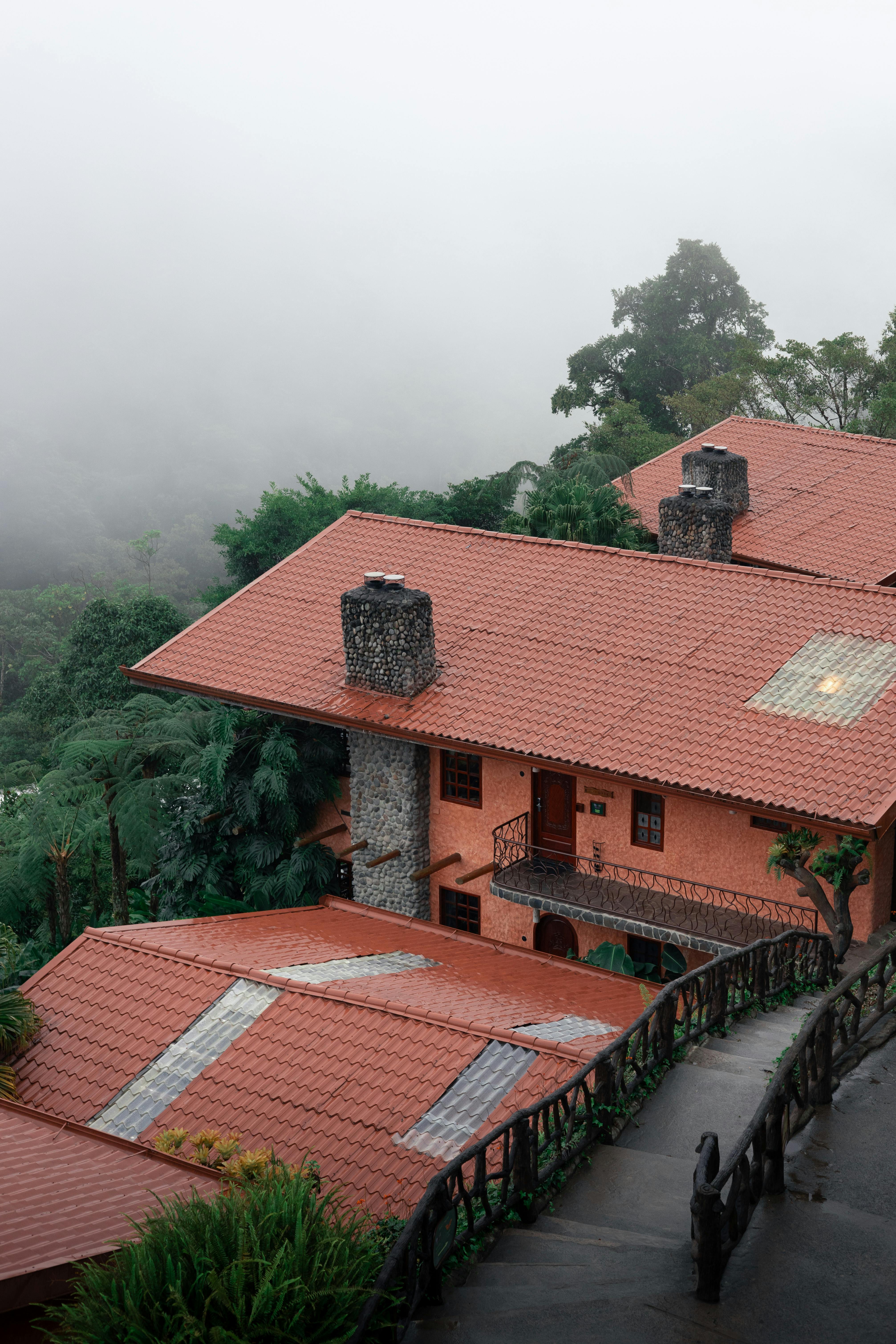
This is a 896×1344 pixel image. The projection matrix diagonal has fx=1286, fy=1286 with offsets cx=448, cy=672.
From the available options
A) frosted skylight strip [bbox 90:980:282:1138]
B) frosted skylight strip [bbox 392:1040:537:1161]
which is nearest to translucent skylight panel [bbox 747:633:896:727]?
frosted skylight strip [bbox 392:1040:537:1161]

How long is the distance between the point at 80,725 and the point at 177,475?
16683cm

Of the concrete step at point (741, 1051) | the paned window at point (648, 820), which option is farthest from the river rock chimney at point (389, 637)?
the concrete step at point (741, 1051)

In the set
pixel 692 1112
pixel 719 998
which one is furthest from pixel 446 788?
pixel 692 1112

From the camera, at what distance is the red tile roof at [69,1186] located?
9344 millimetres

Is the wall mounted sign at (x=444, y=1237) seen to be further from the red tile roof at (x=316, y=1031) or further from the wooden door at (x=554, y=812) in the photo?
the wooden door at (x=554, y=812)

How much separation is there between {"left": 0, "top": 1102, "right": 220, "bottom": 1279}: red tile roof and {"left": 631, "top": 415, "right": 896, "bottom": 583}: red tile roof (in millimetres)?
21771

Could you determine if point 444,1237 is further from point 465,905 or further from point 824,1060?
point 465,905

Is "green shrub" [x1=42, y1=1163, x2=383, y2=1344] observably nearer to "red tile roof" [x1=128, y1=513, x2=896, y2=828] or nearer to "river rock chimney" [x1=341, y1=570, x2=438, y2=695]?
"red tile roof" [x1=128, y1=513, x2=896, y2=828]

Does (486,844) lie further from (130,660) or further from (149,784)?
(130,660)

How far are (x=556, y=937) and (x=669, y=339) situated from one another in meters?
57.5

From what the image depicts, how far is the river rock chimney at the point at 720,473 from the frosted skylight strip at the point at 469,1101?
2097 centimetres

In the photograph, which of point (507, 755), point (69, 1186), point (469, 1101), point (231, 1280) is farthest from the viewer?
point (507, 755)

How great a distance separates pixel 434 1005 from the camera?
16609 mm

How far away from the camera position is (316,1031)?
16.0 m
